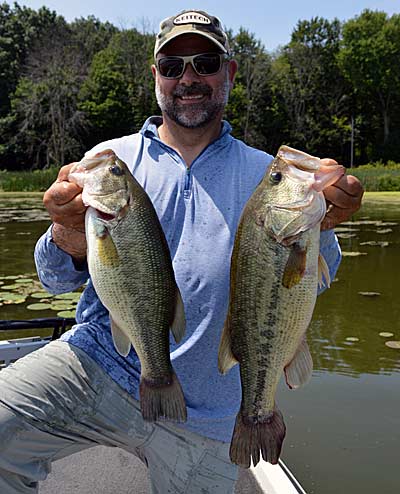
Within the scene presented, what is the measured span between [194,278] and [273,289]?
20.8 inches

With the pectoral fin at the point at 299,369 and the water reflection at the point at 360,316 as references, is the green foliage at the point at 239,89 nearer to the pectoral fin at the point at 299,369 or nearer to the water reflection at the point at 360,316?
the water reflection at the point at 360,316

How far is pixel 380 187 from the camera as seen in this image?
100 feet

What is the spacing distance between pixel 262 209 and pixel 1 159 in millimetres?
42041

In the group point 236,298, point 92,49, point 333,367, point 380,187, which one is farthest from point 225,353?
point 92,49

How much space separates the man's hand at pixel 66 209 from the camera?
2.13 meters

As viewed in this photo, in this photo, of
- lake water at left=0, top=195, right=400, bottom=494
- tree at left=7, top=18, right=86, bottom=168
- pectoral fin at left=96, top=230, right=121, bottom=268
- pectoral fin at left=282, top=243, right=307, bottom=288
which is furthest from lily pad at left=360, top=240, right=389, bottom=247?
tree at left=7, top=18, right=86, bottom=168

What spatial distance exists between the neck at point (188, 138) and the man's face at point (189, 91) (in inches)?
1.6

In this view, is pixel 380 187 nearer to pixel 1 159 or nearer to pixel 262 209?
pixel 1 159

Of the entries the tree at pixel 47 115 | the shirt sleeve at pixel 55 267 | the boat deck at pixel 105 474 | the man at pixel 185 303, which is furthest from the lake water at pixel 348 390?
the tree at pixel 47 115

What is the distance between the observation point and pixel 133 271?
216 cm

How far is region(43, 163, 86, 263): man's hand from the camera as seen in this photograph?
7.00 feet

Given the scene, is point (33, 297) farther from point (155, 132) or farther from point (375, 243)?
point (375, 243)

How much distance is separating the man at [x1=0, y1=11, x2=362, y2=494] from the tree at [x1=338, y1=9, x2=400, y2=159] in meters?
46.8

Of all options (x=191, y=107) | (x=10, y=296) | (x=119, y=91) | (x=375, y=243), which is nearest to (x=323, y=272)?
(x=191, y=107)
